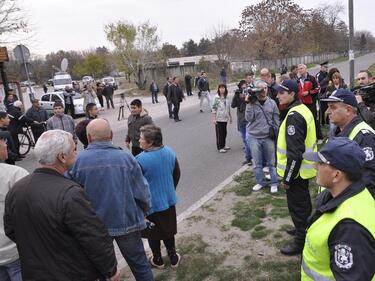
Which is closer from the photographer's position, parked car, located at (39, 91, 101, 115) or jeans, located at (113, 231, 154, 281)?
jeans, located at (113, 231, 154, 281)

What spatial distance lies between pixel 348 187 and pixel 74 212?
1.63m

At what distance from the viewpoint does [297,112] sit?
13.4 feet

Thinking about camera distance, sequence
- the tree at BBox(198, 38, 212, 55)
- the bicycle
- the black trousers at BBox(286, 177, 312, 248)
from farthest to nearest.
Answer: the tree at BBox(198, 38, 212, 55) < the bicycle < the black trousers at BBox(286, 177, 312, 248)

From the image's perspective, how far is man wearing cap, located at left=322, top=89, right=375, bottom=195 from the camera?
Answer: 9.48 feet

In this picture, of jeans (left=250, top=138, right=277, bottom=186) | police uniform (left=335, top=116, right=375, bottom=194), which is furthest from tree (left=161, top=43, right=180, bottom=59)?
police uniform (left=335, top=116, right=375, bottom=194)

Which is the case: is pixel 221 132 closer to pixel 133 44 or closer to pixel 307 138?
pixel 307 138

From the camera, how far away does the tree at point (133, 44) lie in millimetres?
39219

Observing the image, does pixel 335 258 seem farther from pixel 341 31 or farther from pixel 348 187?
pixel 341 31

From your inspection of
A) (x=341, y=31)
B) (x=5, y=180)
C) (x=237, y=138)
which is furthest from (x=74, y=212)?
(x=341, y=31)

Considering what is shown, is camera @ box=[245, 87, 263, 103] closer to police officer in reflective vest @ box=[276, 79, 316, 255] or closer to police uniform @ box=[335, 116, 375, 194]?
police officer in reflective vest @ box=[276, 79, 316, 255]

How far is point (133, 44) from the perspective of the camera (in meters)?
39.5

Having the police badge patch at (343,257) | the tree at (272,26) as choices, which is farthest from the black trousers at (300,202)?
the tree at (272,26)

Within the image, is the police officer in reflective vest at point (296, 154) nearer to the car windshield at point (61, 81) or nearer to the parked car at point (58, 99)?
the parked car at point (58, 99)

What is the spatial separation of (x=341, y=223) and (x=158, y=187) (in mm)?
2516
